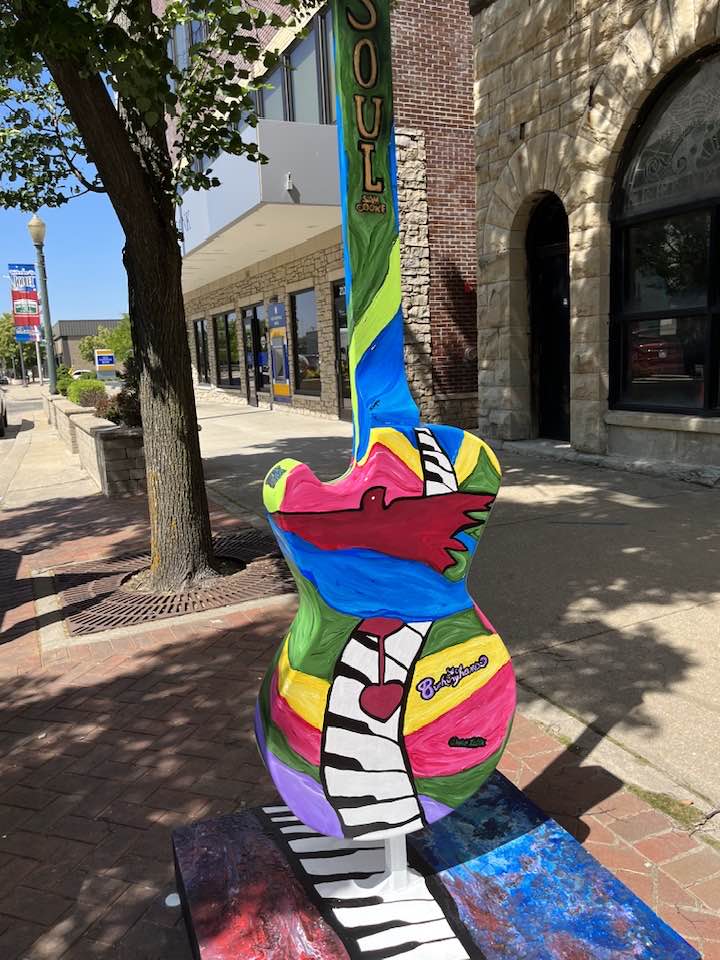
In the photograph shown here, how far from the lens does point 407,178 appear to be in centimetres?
1306

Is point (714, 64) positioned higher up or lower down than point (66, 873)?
higher up

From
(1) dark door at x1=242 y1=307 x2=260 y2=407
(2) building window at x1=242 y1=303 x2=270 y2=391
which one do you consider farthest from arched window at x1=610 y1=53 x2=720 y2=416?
(1) dark door at x1=242 y1=307 x2=260 y2=407

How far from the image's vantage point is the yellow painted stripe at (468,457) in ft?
7.02

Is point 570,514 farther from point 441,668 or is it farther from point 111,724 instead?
point 441,668

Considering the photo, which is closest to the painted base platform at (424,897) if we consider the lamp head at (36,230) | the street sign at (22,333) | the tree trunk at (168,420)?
the tree trunk at (168,420)

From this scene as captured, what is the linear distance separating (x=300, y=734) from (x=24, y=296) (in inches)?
1046

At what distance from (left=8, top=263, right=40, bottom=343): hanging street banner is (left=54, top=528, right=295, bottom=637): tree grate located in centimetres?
2128

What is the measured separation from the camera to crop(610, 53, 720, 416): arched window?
27.3 ft

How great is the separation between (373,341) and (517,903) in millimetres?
1730

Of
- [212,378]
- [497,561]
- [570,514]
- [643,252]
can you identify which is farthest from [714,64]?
[212,378]

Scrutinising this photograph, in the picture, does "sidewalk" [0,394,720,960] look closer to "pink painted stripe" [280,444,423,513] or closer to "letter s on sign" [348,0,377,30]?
"pink painted stripe" [280,444,423,513]

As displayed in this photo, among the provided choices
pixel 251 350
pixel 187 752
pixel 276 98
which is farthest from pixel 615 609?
pixel 251 350

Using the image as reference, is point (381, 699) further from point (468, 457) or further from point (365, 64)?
point (365, 64)

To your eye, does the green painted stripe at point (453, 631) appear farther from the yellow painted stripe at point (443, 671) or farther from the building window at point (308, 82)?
the building window at point (308, 82)
